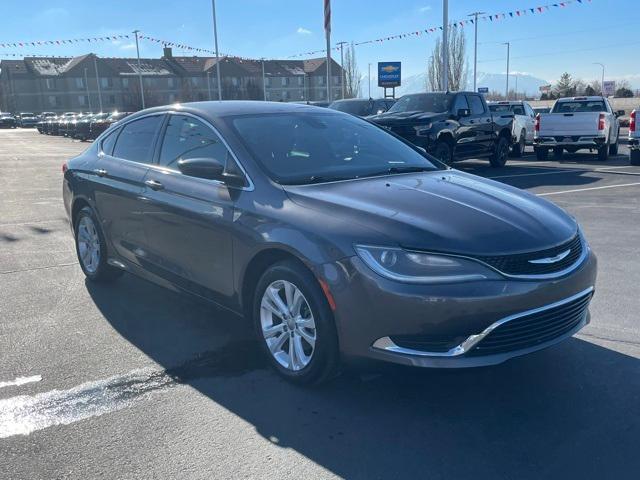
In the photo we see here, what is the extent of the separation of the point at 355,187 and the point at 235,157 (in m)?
0.83

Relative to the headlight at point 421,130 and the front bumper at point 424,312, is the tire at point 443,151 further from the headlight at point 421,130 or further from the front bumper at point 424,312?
the front bumper at point 424,312

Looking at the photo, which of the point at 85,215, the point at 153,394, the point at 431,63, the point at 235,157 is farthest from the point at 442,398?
the point at 431,63

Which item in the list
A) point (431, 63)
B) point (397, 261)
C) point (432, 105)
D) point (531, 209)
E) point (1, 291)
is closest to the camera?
point (397, 261)

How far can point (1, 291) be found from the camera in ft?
18.9

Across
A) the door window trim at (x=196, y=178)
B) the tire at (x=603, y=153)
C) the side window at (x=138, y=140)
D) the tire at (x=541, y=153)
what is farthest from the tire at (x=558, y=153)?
the door window trim at (x=196, y=178)

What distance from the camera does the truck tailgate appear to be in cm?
1670

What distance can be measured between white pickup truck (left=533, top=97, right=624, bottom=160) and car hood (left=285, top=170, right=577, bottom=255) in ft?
Answer: 46.2

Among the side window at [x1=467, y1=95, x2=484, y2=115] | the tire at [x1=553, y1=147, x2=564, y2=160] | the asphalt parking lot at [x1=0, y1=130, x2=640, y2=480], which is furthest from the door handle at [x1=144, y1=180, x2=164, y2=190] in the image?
the tire at [x1=553, y1=147, x2=564, y2=160]

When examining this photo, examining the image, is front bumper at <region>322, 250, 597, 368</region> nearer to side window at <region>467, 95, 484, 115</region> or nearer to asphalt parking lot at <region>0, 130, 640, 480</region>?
asphalt parking lot at <region>0, 130, 640, 480</region>

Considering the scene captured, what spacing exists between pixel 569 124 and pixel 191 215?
15157mm

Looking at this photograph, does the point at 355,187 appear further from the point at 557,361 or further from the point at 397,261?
the point at 557,361

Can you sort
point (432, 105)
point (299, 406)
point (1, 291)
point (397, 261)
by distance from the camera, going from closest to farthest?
1. point (397, 261)
2. point (299, 406)
3. point (1, 291)
4. point (432, 105)

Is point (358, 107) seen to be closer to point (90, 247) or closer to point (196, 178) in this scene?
point (90, 247)

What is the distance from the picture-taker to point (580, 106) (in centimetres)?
1786
